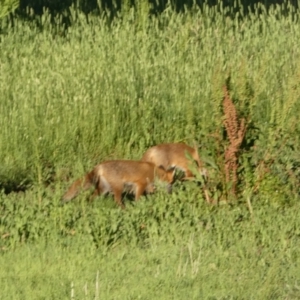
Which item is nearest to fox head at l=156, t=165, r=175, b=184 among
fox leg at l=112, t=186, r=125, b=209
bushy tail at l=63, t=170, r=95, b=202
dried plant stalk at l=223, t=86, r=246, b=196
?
fox leg at l=112, t=186, r=125, b=209

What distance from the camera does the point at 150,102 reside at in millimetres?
9906

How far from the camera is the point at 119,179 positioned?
8508 mm

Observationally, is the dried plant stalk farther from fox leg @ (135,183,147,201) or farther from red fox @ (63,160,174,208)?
fox leg @ (135,183,147,201)

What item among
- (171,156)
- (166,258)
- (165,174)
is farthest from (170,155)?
(166,258)

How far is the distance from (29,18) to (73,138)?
324 cm

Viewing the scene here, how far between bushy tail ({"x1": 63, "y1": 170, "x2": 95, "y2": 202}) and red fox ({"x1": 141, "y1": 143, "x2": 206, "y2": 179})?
0.63 meters

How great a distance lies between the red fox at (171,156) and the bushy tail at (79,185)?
63cm

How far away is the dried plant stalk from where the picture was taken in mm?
7988

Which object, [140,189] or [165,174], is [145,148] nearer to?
[165,174]

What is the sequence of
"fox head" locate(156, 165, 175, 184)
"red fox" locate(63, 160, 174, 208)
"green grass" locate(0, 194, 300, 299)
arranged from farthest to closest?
"fox head" locate(156, 165, 175, 184)
"red fox" locate(63, 160, 174, 208)
"green grass" locate(0, 194, 300, 299)

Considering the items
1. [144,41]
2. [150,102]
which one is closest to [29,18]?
[144,41]

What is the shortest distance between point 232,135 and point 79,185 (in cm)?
137

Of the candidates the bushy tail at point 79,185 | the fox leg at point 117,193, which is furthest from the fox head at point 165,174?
the bushy tail at point 79,185

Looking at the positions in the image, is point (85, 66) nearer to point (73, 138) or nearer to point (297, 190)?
point (73, 138)
